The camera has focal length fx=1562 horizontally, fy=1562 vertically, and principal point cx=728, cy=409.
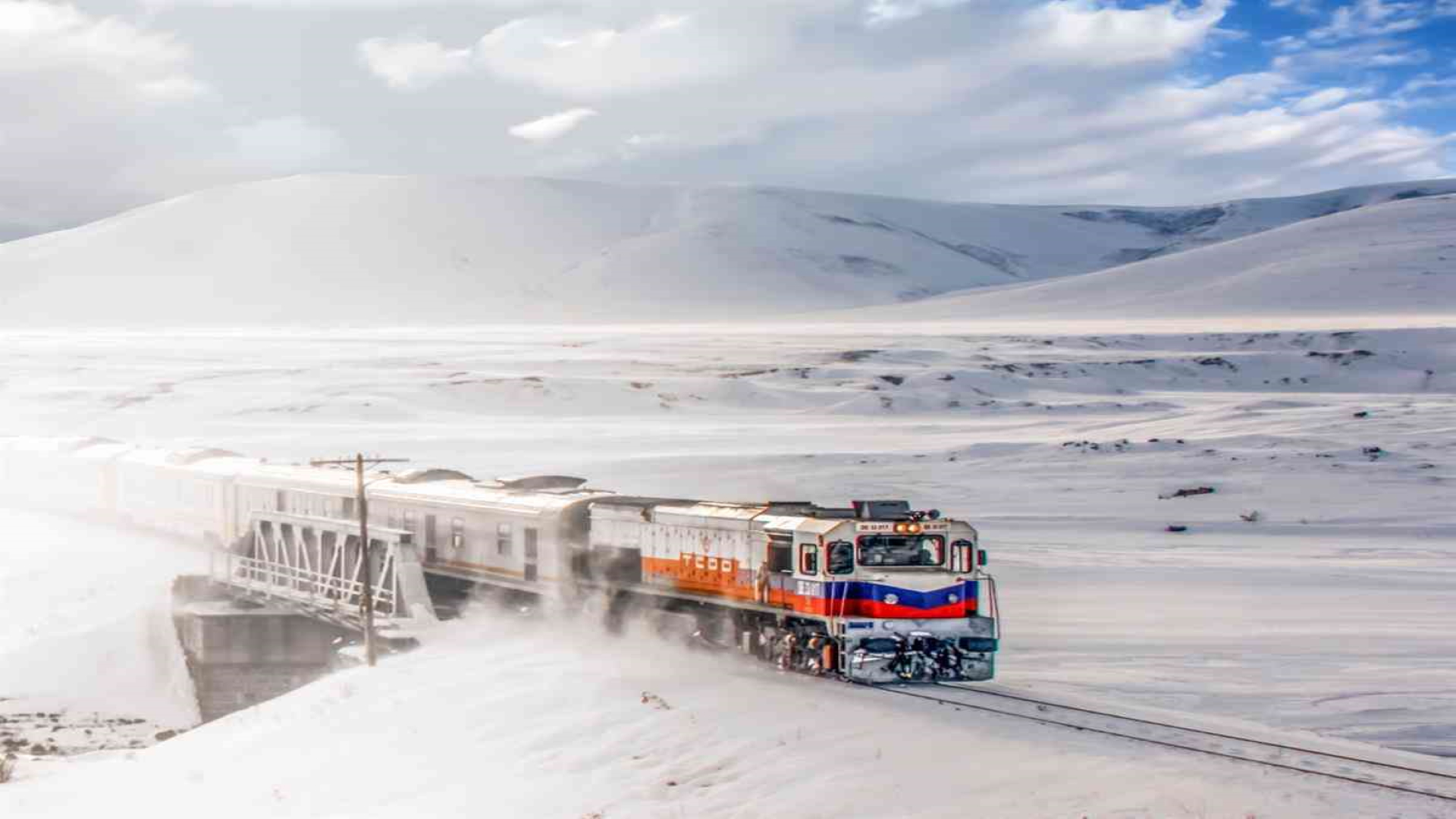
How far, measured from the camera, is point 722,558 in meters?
26.6

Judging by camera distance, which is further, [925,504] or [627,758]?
[925,504]

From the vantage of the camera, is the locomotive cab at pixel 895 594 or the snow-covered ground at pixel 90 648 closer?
the locomotive cab at pixel 895 594

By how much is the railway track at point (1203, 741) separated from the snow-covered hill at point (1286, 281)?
371ft

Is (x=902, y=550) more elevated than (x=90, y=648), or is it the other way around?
(x=902, y=550)

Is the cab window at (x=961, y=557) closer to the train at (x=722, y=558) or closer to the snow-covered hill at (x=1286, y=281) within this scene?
the train at (x=722, y=558)

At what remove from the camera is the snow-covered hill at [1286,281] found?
136625 mm

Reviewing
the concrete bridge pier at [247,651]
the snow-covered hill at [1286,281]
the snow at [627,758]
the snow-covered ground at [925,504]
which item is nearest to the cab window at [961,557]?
the snow-covered ground at [925,504]

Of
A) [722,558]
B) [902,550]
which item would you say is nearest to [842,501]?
[722,558]

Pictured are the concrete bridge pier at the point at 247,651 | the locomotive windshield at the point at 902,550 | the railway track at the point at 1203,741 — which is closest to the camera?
the railway track at the point at 1203,741

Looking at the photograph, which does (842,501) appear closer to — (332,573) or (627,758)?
(332,573)

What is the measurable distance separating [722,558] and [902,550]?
3.58 m

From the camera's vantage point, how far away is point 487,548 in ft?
109

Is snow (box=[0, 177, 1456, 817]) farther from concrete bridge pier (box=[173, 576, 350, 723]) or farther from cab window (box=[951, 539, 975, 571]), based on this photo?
cab window (box=[951, 539, 975, 571])

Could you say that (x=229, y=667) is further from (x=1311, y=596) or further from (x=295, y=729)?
(x=1311, y=596)
